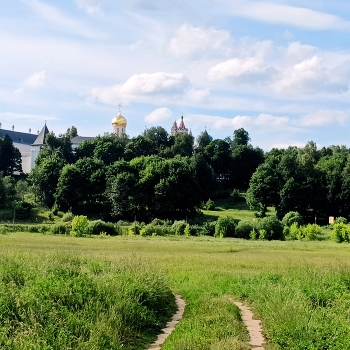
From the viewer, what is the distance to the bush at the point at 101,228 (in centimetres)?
6619

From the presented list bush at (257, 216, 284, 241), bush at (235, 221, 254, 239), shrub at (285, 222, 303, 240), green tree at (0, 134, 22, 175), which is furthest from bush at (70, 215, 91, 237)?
green tree at (0, 134, 22, 175)

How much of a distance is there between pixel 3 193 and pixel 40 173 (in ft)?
44.4

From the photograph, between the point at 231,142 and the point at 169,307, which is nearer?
the point at 169,307

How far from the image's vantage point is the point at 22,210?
82.7 meters

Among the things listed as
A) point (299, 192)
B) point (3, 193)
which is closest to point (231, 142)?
point (299, 192)

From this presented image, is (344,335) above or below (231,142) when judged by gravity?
below

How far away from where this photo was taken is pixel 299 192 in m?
91.7

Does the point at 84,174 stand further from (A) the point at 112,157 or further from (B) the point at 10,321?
(B) the point at 10,321

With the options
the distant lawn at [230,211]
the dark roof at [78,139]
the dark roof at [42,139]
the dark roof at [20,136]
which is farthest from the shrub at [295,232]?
the dark roof at [20,136]

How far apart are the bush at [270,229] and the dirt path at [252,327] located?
50.6 m

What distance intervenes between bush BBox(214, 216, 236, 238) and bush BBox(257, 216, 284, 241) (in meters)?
3.53

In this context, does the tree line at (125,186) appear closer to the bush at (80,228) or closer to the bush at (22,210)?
the bush at (22,210)

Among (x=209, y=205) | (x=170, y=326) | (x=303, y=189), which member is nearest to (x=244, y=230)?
(x=303, y=189)

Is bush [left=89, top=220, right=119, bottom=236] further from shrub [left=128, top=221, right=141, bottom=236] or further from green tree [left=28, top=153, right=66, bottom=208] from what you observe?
green tree [left=28, top=153, right=66, bottom=208]
